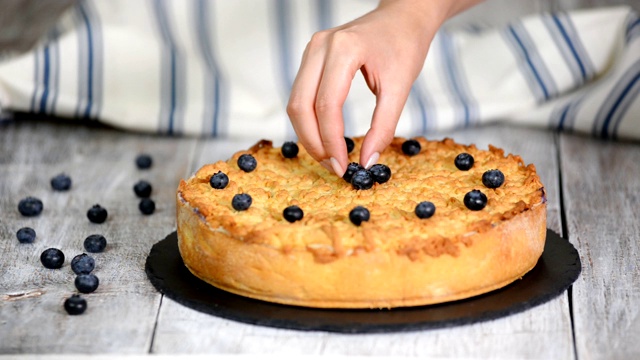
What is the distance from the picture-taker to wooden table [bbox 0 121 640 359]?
2145mm

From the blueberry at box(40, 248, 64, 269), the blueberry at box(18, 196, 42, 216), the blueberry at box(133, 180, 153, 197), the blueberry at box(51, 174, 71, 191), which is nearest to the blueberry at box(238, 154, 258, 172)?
the blueberry at box(40, 248, 64, 269)

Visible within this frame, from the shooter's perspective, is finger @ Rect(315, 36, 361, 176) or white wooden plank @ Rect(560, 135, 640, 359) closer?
white wooden plank @ Rect(560, 135, 640, 359)

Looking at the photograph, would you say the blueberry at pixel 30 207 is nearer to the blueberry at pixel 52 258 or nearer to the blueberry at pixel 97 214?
the blueberry at pixel 97 214

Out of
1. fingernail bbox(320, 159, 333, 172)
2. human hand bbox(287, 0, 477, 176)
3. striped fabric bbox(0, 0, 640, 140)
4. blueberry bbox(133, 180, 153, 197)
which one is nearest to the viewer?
human hand bbox(287, 0, 477, 176)

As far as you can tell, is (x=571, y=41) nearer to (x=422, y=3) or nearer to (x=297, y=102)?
(x=422, y=3)

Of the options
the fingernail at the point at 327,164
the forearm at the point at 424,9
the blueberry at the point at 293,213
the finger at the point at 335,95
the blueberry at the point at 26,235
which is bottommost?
the blueberry at the point at 26,235

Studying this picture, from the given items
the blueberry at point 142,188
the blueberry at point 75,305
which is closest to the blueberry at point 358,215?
the blueberry at point 75,305

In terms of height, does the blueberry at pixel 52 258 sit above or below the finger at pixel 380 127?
below

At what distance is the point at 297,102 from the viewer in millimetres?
2449

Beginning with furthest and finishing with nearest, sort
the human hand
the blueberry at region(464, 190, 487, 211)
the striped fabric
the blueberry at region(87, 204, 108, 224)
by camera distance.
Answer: the striped fabric, the blueberry at region(87, 204, 108, 224), the human hand, the blueberry at region(464, 190, 487, 211)

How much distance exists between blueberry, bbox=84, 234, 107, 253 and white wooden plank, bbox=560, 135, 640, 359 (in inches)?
48.0

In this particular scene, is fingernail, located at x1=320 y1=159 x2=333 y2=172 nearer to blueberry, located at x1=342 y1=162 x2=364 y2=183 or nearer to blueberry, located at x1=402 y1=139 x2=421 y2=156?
blueberry, located at x1=342 y1=162 x2=364 y2=183

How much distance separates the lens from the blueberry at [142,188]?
318 cm

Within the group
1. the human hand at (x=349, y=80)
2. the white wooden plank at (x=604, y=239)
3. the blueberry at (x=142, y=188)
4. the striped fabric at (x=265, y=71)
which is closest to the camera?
the white wooden plank at (x=604, y=239)
